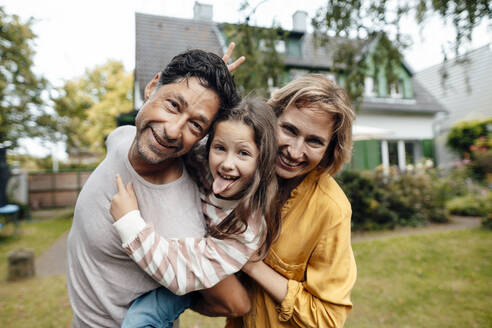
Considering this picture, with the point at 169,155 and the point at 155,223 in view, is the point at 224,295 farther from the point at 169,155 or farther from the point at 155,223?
the point at 169,155

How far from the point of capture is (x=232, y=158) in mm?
1622

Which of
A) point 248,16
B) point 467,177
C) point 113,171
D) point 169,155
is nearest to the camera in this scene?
point 169,155

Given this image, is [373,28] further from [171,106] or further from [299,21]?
[299,21]

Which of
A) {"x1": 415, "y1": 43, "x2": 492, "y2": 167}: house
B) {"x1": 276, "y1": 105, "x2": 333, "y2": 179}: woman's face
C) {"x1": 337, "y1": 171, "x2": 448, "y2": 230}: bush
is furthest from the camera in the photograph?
{"x1": 415, "y1": 43, "x2": 492, "y2": 167}: house

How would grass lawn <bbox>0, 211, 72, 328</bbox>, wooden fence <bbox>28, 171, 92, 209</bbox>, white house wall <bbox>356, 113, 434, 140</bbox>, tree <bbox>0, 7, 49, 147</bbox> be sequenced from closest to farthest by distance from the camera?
1. grass lawn <bbox>0, 211, 72, 328</bbox>
2. tree <bbox>0, 7, 49, 147</bbox>
3. white house wall <bbox>356, 113, 434, 140</bbox>
4. wooden fence <bbox>28, 171, 92, 209</bbox>

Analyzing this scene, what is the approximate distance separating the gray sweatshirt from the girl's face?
0.61 ft

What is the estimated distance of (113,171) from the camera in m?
1.62

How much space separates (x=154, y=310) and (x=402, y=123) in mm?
16168

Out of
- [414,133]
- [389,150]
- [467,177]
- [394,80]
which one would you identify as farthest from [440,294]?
[414,133]

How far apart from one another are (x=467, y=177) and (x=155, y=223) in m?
12.6

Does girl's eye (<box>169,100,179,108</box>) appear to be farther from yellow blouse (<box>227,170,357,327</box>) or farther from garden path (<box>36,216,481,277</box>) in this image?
garden path (<box>36,216,481,277</box>)

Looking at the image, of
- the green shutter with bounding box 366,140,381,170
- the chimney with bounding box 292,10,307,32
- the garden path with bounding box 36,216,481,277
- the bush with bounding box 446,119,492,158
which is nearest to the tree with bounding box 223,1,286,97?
the garden path with bounding box 36,216,481,277

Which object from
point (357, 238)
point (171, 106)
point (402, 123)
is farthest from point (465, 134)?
point (171, 106)

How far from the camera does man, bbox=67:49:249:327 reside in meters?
1.50
